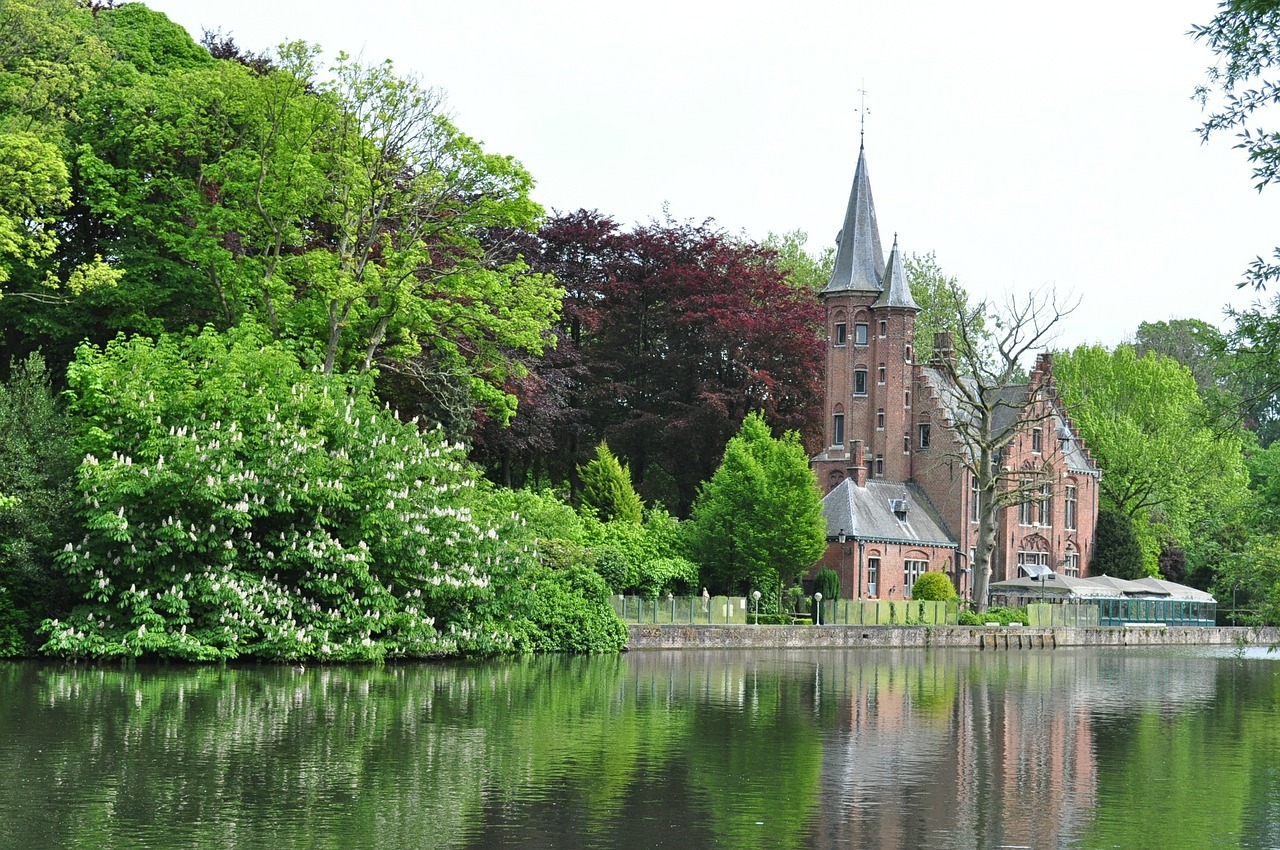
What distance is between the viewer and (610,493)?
5506 centimetres

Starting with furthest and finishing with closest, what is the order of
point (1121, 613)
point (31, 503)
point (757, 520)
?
point (1121, 613) → point (757, 520) → point (31, 503)

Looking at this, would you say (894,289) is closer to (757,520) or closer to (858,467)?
(858,467)

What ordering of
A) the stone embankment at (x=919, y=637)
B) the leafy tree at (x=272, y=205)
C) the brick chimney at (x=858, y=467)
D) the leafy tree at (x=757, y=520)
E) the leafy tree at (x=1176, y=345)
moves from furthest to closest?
the leafy tree at (x=1176, y=345), the brick chimney at (x=858, y=467), the leafy tree at (x=757, y=520), the stone embankment at (x=919, y=637), the leafy tree at (x=272, y=205)

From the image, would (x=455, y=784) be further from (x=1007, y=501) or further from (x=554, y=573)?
(x=1007, y=501)

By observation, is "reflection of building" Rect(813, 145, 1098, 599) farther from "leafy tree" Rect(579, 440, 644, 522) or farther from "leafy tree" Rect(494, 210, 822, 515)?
"leafy tree" Rect(579, 440, 644, 522)

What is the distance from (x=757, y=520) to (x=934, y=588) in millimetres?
11380

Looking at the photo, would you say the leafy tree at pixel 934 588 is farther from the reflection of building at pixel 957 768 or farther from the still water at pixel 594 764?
the still water at pixel 594 764

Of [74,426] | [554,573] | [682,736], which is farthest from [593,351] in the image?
[682,736]

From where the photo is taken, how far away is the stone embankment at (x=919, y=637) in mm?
46906

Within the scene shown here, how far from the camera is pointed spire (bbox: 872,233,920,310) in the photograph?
235 ft

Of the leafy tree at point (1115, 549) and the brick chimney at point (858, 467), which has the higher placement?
the brick chimney at point (858, 467)

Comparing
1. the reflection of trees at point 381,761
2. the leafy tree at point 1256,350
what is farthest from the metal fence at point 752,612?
the leafy tree at point 1256,350

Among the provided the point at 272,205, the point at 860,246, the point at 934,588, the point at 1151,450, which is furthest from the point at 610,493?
the point at 1151,450

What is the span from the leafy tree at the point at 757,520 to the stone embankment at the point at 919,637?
4082mm
